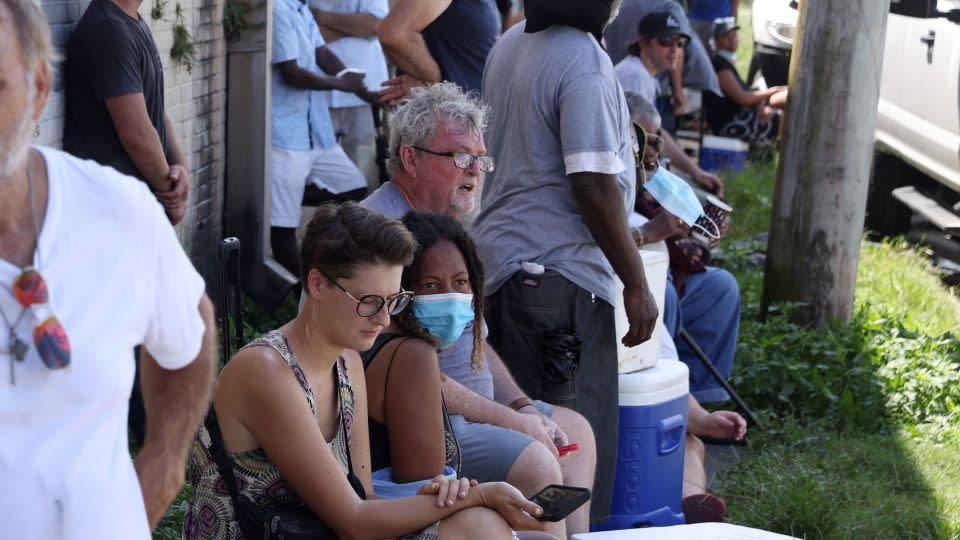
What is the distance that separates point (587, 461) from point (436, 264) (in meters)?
0.84

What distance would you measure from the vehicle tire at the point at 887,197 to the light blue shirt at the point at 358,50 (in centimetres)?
334

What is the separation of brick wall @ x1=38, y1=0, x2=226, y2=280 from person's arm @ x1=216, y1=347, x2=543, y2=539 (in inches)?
111

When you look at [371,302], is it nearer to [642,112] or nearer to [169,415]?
[169,415]

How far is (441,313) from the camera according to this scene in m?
3.42

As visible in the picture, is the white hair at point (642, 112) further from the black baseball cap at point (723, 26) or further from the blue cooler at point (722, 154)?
the black baseball cap at point (723, 26)

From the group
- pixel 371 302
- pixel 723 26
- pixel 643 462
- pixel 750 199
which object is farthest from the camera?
pixel 723 26

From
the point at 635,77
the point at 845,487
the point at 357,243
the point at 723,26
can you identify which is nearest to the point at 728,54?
the point at 723,26

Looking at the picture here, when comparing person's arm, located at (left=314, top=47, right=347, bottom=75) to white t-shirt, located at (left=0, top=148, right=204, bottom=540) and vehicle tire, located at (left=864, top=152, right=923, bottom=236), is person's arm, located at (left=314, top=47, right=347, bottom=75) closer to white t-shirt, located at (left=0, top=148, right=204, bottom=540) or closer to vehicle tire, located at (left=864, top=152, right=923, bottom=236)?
vehicle tire, located at (left=864, top=152, right=923, bottom=236)

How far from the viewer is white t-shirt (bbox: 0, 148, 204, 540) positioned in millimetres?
1636

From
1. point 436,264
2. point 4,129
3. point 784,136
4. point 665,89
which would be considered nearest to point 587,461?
point 436,264

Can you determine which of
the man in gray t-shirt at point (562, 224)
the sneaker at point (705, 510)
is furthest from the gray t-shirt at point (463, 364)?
the sneaker at point (705, 510)

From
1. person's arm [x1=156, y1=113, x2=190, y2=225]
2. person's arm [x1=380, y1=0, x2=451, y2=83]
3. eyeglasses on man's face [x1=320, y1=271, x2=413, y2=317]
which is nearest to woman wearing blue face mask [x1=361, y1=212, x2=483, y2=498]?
eyeglasses on man's face [x1=320, y1=271, x2=413, y2=317]

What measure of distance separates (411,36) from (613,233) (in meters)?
1.59

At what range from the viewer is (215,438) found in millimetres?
2734
